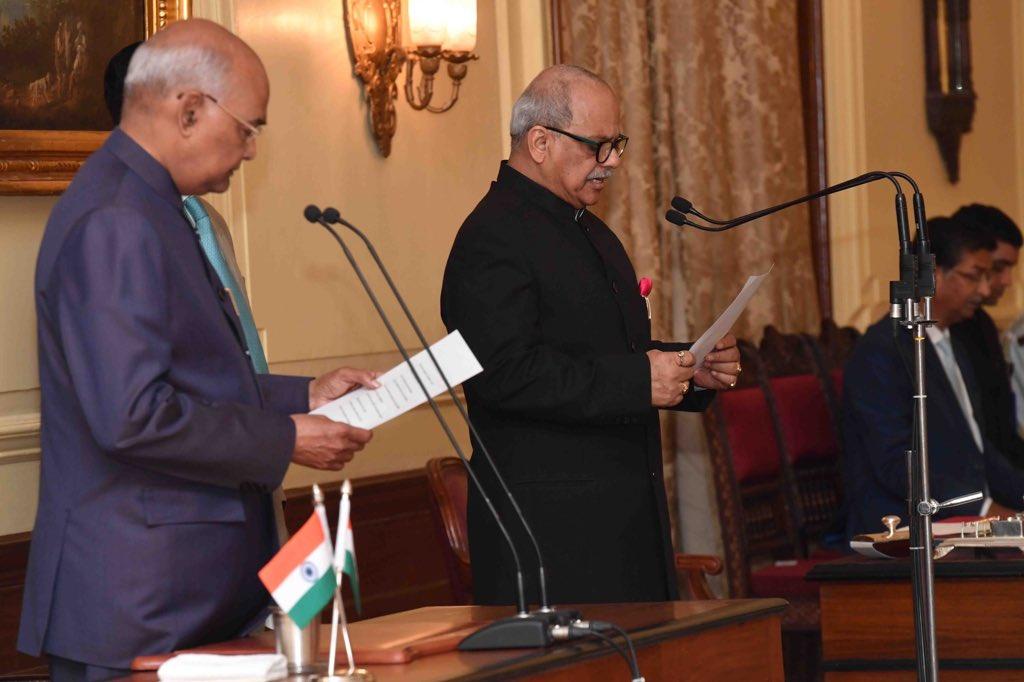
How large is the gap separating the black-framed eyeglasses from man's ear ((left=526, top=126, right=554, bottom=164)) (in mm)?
19

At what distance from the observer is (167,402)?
2.35 meters

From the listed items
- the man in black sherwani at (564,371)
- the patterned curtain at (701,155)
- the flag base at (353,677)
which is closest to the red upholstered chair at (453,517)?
the man in black sherwani at (564,371)

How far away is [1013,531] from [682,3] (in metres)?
2.86

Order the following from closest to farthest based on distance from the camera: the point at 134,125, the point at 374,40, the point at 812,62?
the point at 134,125 < the point at 374,40 < the point at 812,62

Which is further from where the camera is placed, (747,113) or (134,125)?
(747,113)

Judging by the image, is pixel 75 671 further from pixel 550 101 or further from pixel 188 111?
pixel 550 101

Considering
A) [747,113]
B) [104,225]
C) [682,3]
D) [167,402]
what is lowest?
[167,402]

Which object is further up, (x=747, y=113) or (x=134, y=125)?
(x=747, y=113)

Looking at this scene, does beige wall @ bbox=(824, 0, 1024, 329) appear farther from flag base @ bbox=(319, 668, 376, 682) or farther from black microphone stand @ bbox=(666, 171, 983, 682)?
flag base @ bbox=(319, 668, 376, 682)

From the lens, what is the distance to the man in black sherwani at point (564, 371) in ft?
10.6

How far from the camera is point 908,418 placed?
4.79 meters

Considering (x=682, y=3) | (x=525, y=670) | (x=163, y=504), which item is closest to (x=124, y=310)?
(x=163, y=504)

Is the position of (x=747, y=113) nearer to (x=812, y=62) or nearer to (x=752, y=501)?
(x=812, y=62)

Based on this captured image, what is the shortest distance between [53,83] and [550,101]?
44.5 inches
